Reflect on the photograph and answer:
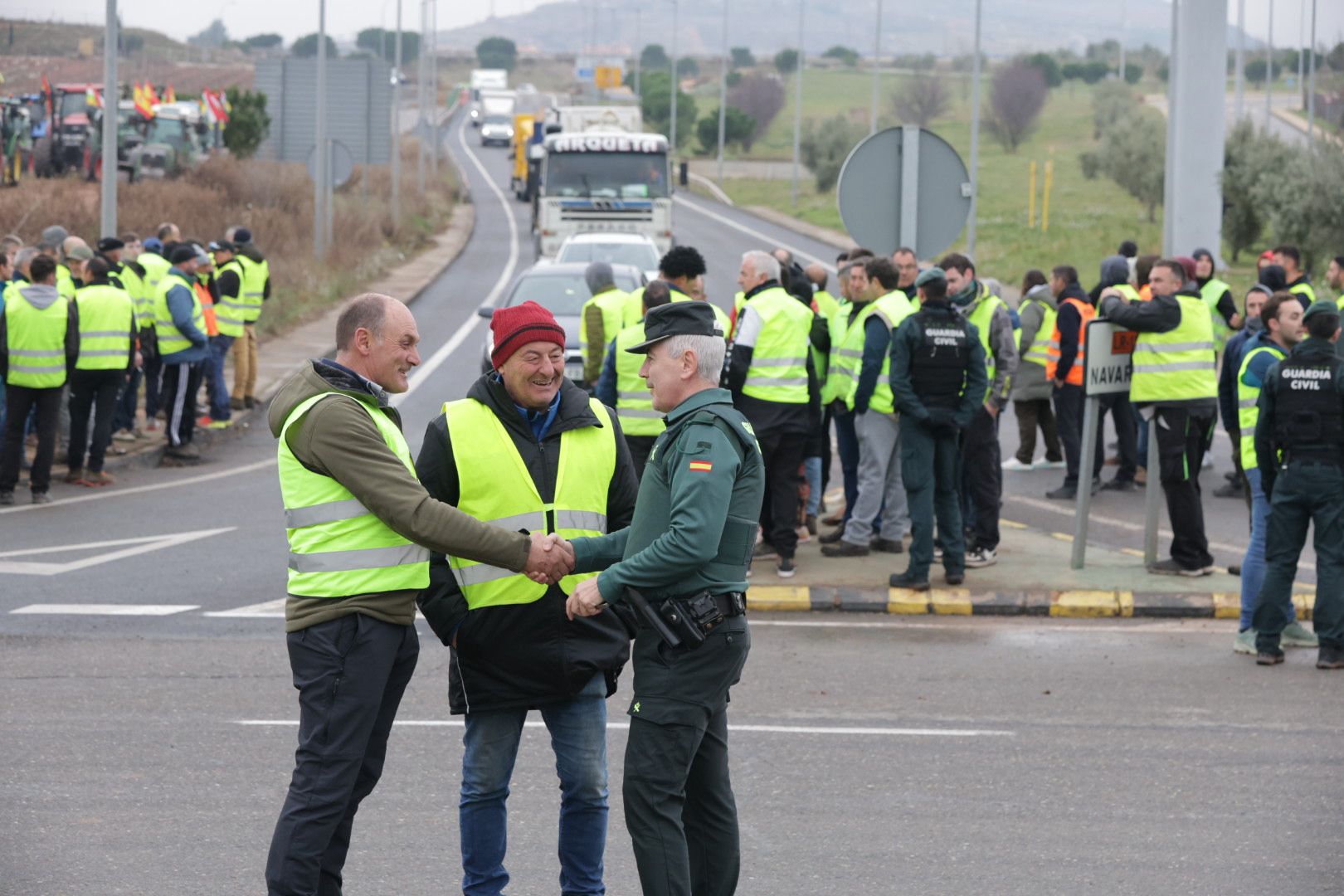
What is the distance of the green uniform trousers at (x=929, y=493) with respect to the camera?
35.3 feet

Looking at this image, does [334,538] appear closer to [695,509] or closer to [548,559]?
[548,559]

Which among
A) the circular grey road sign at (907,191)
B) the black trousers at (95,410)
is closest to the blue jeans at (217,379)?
the black trousers at (95,410)

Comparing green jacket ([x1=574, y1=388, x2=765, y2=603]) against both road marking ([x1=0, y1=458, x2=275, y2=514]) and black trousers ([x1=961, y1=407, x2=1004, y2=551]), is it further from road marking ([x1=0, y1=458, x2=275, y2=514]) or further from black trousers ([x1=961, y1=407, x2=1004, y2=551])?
road marking ([x1=0, y1=458, x2=275, y2=514])

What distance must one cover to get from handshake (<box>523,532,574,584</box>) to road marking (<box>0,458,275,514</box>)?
9.97 meters

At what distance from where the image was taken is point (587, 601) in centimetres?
487

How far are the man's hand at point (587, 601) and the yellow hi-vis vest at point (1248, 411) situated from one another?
5.99 meters

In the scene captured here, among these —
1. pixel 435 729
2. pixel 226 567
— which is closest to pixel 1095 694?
pixel 435 729

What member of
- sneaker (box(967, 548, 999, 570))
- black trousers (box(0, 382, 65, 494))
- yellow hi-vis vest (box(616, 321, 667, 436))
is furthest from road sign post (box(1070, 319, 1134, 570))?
black trousers (box(0, 382, 65, 494))

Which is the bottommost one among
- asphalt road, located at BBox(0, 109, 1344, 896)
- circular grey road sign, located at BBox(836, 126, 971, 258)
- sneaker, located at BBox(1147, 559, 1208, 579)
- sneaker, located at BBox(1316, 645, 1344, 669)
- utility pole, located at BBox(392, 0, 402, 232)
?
asphalt road, located at BBox(0, 109, 1344, 896)

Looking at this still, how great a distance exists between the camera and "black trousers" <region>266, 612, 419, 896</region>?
491 centimetres

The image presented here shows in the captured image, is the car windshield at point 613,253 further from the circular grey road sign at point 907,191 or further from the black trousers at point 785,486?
the black trousers at point 785,486

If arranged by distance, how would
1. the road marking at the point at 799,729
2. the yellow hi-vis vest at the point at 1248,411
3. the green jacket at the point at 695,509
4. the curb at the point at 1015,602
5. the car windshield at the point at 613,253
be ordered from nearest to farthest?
the green jacket at the point at 695,509 < the road marking at the point at 799,729 < the yellow hi-vis vest at the point at 1248,411 < the curb at the point at 1015,602 < the car windshield at the point at 613,253

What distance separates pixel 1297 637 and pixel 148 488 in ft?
32.3

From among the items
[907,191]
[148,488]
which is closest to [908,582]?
[907,191]
